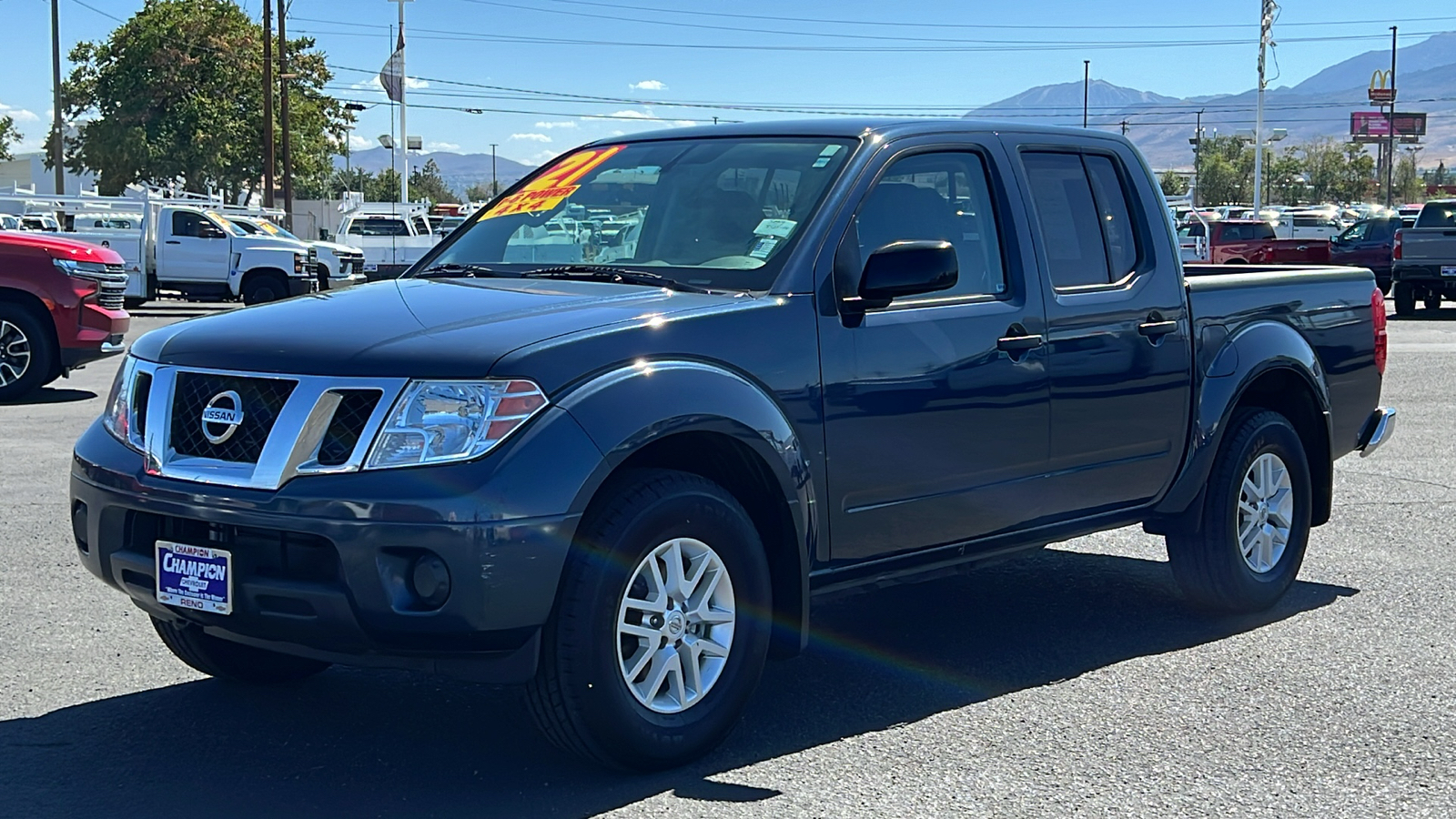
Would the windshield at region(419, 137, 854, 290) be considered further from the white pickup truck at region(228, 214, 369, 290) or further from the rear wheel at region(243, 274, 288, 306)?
the white pickup truck at region(228, 214, 369, 290)

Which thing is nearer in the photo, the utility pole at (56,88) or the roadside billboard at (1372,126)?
the utility pole at (56,88)

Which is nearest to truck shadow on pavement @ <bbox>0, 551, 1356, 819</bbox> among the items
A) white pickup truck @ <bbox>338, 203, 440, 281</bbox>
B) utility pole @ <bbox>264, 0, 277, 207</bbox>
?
white pickup truck @ <bbox>338, 203, 440, 281</bbox>

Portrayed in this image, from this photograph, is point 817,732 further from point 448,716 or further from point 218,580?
point 218,580

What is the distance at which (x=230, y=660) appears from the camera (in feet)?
16.7

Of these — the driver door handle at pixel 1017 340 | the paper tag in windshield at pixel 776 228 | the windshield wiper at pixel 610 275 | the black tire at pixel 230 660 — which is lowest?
the black tire at pixel 230 660

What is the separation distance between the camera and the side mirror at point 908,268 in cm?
475

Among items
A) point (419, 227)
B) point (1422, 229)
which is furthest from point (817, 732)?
point (419, 227)

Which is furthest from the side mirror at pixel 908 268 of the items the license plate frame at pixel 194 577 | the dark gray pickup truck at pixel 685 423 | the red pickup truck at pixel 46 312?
the red pickup truck at pixel 46 312

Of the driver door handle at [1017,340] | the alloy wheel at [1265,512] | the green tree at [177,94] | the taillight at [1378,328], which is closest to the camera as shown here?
the driver door handle at [1017,340]

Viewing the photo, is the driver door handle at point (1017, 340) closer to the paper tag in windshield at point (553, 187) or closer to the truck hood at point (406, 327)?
the truck hood at point (406, 327)

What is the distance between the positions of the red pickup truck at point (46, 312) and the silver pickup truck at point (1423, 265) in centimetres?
2033

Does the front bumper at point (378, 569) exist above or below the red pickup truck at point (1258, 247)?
below

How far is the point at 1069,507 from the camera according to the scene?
18.5ft

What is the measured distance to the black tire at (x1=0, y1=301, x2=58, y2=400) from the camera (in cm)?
1343
